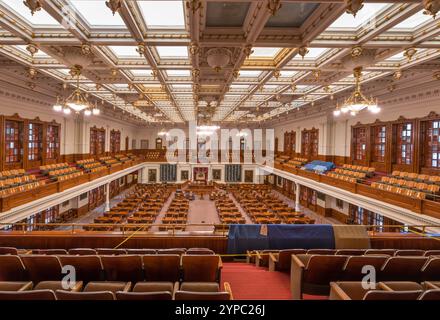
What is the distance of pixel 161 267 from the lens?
3.91 metres

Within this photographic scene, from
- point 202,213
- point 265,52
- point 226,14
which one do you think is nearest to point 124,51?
point 226,14

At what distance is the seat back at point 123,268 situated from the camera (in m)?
3.82

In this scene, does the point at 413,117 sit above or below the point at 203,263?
above

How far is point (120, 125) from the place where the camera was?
2616cm

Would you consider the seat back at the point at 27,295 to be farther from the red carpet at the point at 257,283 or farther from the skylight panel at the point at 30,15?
the skylight panel at the point at 30,15

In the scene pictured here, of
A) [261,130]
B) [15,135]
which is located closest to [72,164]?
[15,135]

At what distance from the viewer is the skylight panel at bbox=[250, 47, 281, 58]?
7625 millimetres

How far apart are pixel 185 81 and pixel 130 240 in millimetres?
7108

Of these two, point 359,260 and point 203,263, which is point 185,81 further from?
point 359,260

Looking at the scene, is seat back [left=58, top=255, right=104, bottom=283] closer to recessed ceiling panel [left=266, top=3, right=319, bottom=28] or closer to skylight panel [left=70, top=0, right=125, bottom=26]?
skylight panel [left=70, top=0, right=125, bottom=26]

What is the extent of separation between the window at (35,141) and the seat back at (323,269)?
14.5m

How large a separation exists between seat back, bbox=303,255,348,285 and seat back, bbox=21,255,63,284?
376cm

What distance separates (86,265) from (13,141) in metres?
11.5

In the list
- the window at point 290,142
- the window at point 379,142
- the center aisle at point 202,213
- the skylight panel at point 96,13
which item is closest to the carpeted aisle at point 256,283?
the skylight panel at point 96,13
